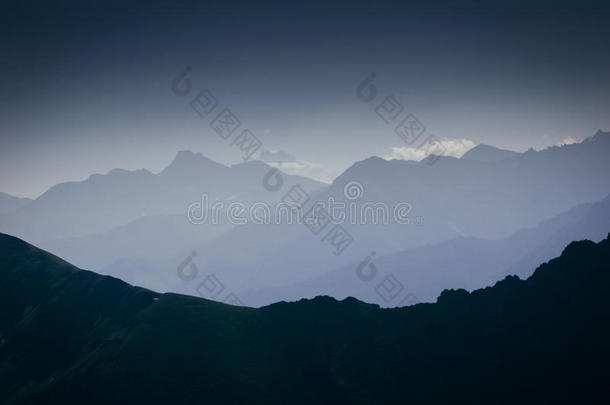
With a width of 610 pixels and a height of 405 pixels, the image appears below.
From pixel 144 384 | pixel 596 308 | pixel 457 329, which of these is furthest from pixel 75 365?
pixel 596 308

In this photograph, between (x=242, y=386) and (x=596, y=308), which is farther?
(x=596, y=308)

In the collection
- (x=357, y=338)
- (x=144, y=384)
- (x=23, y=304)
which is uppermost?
(x=23, y=304)

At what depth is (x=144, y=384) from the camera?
88.6 metres

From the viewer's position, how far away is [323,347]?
342 feet

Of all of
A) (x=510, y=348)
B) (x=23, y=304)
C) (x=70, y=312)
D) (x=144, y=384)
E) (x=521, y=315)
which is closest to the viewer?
(x=144, y=384)

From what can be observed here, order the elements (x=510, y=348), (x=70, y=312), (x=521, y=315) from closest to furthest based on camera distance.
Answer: (x=510, y=348) → (x=521, y=315) → (x=70, y=312)

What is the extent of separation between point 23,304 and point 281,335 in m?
96.0

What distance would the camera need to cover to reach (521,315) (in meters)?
105

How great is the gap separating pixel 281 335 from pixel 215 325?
65.0 feet

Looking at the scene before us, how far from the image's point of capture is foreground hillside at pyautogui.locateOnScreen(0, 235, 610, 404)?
288ft

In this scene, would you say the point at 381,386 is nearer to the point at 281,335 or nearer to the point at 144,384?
the point at 281,335

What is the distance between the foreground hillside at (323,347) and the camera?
87.8 meters

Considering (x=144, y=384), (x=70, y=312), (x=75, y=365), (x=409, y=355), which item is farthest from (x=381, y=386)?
(x=70, y=312)

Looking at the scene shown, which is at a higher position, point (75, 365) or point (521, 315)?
point (75, 365)
